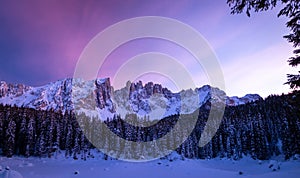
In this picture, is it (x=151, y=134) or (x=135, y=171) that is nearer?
(x=135, y=171)

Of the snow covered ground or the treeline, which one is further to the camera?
the treeline

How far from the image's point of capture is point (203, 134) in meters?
96.0

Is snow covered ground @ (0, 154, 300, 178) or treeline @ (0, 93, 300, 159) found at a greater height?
treeline @ (0, 93, 300, 159)

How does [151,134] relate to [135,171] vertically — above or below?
above

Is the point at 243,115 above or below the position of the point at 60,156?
above

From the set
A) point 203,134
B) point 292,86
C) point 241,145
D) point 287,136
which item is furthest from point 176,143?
point 292,86

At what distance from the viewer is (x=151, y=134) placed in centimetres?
9331

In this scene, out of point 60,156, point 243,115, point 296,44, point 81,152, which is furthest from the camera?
point 243,115

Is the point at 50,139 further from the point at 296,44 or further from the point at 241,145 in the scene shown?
the point at 296,44

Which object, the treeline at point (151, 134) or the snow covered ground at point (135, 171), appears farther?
the treeline at point (151, 134)

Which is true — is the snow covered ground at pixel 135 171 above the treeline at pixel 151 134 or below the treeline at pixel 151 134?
below

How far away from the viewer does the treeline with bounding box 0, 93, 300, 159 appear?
67.9m

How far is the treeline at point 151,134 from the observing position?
6794 cm

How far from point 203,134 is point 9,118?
235 feet
